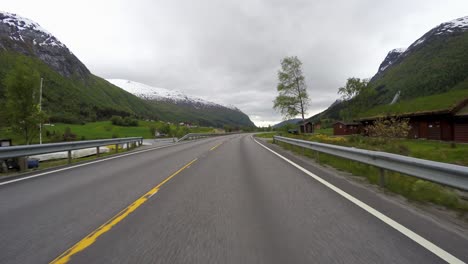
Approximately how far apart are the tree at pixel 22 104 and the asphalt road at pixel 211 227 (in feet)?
59.6

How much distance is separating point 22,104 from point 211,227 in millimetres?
24680

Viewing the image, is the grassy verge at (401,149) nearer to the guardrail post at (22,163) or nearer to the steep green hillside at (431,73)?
the guardrail post at (22,163)

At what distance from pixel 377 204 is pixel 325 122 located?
130 m

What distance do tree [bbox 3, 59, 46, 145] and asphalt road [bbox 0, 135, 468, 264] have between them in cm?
1816

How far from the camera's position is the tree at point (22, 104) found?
20.7 meters

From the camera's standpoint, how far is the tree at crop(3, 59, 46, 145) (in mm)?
20719

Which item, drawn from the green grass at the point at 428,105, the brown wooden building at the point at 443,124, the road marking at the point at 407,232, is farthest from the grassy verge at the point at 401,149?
the green grass at the point at 428,105

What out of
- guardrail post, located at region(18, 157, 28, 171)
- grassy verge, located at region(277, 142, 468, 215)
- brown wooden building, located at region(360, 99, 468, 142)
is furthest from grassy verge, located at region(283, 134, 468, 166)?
guardrail post, located at region(18, 157, 28, 171)

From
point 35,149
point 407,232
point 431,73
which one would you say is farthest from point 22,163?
point 431,73

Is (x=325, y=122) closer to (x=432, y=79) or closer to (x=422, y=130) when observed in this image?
(x=432, y=79)

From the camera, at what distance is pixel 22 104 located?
21.1m

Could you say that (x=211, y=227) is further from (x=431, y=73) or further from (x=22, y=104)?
(x=431, y=73)

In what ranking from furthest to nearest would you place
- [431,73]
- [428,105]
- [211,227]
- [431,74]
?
1. [431,73]
2. [431,74]
3. [428,105]
4. [211,227]

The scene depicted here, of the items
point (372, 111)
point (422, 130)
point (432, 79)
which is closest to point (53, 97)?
point (372, 111)
